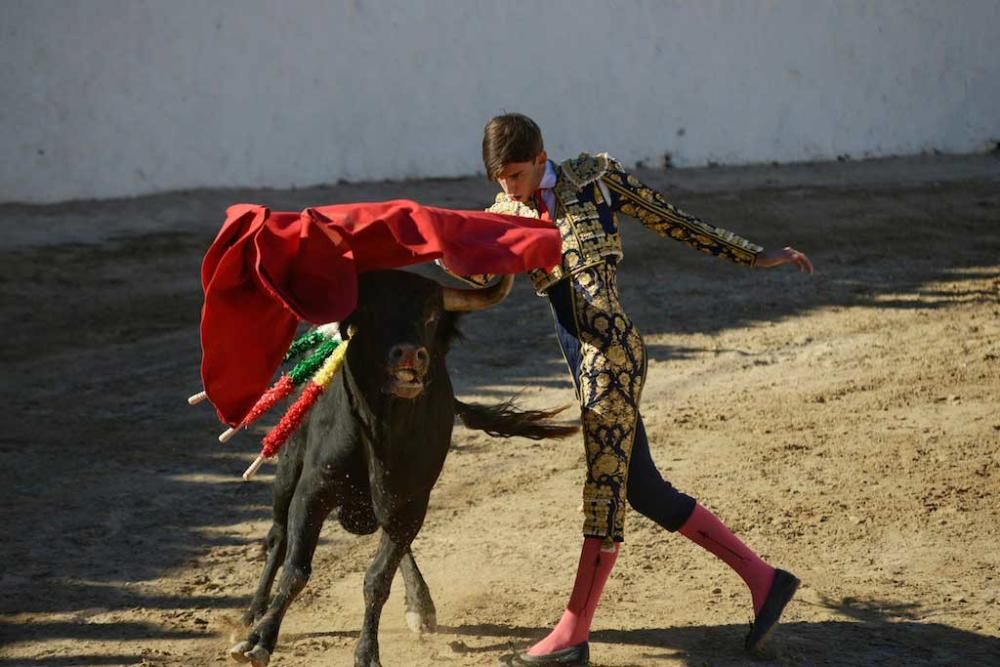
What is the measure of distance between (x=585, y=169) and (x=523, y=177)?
0.66 feet

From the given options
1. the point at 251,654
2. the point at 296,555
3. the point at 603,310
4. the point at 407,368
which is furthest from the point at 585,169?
the point at 251,654

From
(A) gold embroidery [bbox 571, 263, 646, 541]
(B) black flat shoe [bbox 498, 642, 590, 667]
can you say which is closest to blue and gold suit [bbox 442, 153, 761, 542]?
(A) gold embroidery [bbox 571, 263, 646, 541]

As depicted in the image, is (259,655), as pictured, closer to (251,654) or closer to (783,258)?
(251,654)

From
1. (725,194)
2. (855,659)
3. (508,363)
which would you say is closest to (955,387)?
(508,363)

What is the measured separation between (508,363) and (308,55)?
448 centimetres

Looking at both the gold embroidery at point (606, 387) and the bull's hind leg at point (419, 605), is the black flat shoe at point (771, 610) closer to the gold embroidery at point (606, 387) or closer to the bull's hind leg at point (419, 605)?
the gold embroidery at point (606, 387)

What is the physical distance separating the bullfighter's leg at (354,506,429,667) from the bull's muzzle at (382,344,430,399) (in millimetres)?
542

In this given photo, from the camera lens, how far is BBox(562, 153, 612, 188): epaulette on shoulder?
4000 millimetres

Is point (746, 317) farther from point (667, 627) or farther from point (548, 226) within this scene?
point (548, 226)

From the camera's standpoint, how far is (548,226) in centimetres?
397

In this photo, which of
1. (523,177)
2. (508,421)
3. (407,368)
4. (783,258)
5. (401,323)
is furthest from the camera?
(508,421)

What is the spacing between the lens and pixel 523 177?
392 cm

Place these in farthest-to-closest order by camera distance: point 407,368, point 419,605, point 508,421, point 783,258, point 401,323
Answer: point 508,421, point 419,605, point 783,258, point 401,323, point 407,368

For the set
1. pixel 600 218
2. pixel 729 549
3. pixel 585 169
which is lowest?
pixel 729 549
